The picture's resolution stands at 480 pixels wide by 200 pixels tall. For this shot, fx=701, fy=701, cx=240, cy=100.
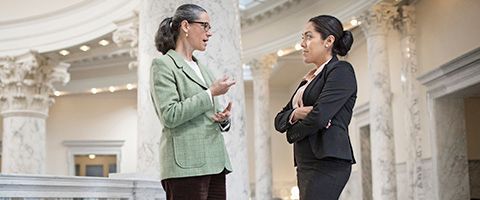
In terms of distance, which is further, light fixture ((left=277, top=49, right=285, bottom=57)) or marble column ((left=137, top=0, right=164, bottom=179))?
light fixture ((left=277, top=49, right=285, bottom=57))

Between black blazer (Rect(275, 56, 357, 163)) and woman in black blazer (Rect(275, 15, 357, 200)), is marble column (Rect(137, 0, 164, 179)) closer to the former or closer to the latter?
woman in black blazer (Rect(275, 15, 357, 200))

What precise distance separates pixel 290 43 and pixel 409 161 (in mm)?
4491

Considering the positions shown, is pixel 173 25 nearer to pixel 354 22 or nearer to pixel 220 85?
pixel 220 85

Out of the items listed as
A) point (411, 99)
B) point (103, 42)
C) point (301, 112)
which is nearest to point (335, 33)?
point (301, 112)

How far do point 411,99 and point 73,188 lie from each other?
9427 millimetres

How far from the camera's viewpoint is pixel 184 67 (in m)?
3.51

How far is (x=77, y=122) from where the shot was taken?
24281 millimetres

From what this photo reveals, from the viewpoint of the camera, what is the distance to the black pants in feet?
11.4

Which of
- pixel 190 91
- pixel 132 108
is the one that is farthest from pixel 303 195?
pixel 132 108

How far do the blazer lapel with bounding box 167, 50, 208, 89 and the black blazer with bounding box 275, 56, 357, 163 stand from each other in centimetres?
57

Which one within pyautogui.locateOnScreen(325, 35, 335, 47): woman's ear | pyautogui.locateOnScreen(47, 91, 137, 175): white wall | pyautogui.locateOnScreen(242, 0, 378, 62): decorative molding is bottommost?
pyautogui.locateOnScreen(325, 35, 335, 47): woman's ear


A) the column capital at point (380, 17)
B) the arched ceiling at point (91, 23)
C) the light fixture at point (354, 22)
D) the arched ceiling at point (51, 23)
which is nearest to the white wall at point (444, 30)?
the column capital at point (380, 17)

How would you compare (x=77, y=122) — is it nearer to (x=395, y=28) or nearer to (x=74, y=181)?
(x=395, y=28)

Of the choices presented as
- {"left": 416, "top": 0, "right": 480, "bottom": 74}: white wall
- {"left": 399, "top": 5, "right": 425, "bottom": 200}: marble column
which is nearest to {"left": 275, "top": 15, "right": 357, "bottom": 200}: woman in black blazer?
{"left": 416, "top": 0, "right": 480, "bottom": 74}: white wall
